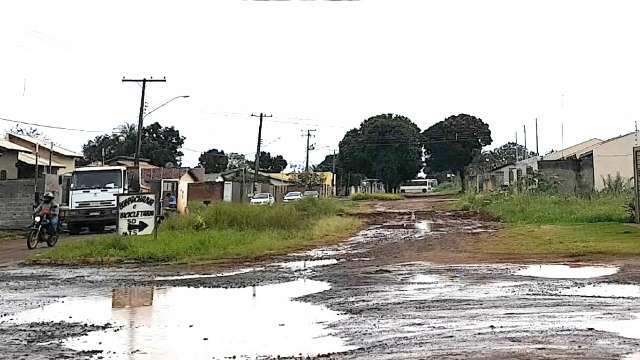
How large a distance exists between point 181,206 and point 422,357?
3779 centimetres

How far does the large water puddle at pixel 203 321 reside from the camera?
26.7 feet

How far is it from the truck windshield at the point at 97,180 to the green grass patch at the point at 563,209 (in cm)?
1695

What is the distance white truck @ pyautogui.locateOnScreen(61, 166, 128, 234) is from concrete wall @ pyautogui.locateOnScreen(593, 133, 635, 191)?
1308 inches

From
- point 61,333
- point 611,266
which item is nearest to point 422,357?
point 61,333

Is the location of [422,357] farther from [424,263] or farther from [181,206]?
[181,206]

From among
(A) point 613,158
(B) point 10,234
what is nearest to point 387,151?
(A) point 613,158

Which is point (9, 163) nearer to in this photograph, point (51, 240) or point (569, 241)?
point (51, 240)

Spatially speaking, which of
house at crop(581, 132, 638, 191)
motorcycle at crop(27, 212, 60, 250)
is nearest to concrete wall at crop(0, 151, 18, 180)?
motorcycle at crop(27, 212, 60, 250)

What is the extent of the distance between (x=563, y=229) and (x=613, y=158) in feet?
94.0

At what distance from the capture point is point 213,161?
12644cm

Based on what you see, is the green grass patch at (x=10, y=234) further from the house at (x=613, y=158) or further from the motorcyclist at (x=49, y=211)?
the house at (x=613, y=158)

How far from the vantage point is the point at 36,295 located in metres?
12.9


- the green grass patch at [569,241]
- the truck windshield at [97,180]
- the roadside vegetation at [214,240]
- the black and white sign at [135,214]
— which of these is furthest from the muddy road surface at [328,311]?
the truck windshield at [97,180]

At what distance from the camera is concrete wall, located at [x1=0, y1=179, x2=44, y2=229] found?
3447cm
